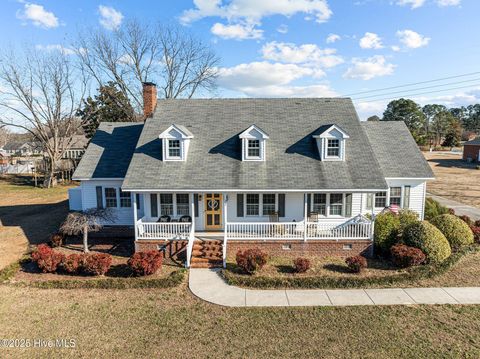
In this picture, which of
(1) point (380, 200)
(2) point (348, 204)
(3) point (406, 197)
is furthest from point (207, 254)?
(3) point (406, 197)

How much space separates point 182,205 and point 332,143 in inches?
356

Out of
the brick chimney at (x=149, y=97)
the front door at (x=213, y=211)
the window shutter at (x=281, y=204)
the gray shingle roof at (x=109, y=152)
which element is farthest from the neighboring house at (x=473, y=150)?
the gray shingle roof at (x=109, y=152)

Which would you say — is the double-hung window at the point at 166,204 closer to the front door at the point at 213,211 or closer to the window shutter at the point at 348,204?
the front door at the point at 213,211

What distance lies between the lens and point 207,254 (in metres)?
15.9

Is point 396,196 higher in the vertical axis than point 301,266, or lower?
higher

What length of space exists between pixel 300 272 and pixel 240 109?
11376mm

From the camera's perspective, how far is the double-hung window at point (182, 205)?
17839 mm

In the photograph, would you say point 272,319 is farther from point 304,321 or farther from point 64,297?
point 64,297

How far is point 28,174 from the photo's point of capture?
52.6 meters

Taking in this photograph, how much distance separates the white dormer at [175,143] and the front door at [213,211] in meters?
2.63

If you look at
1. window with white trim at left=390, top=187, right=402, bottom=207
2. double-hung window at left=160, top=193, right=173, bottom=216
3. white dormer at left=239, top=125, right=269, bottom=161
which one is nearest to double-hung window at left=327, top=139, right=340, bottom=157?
white dormer at left=239, top=125, right=269, bottom=161

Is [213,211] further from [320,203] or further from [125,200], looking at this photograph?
[320,203]

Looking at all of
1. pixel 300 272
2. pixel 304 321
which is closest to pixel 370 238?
pixel 300 272

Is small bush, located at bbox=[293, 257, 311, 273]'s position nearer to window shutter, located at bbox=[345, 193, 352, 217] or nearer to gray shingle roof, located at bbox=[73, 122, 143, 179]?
window shutter, located at bbox=[345, 193, 352, 217]
